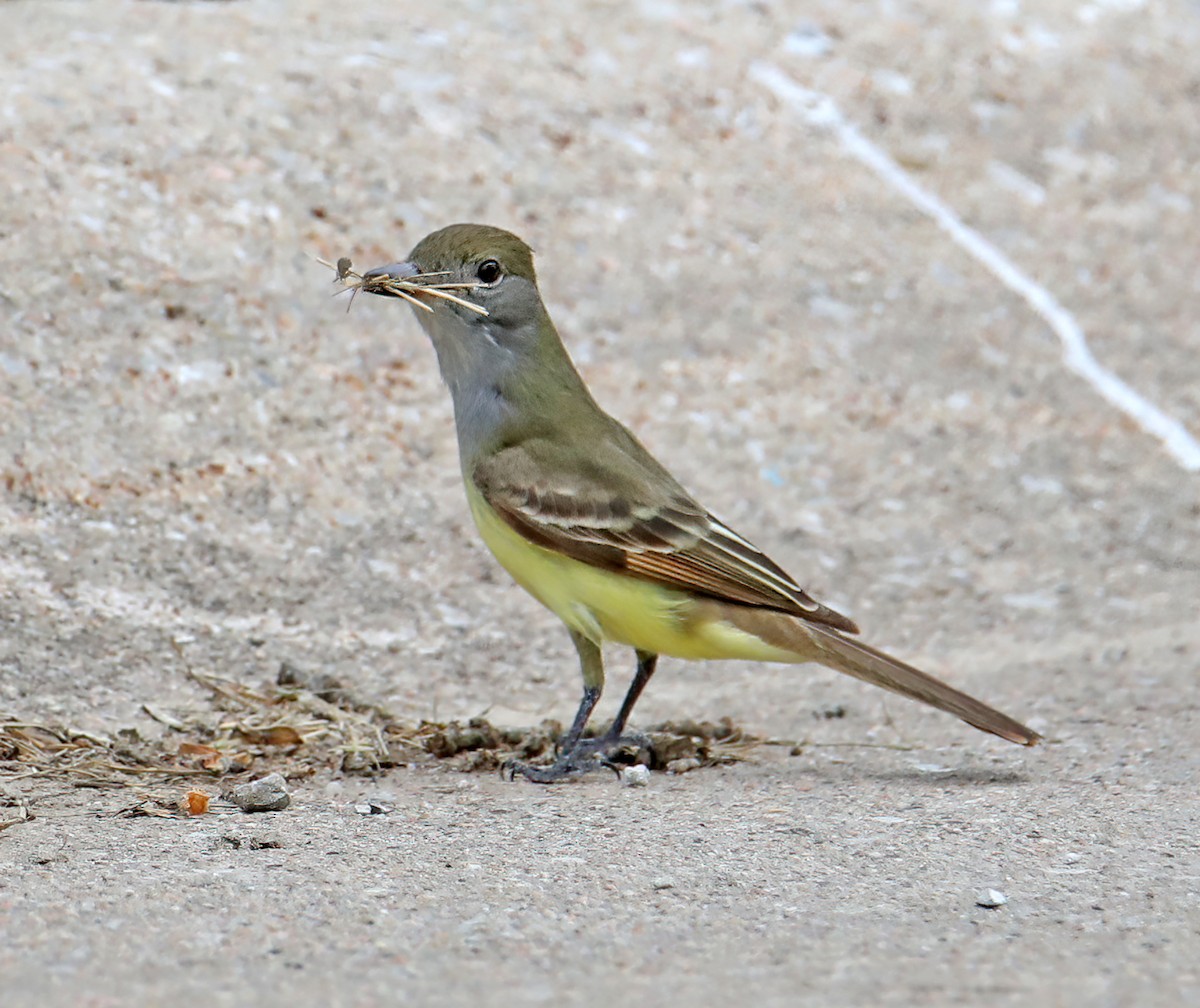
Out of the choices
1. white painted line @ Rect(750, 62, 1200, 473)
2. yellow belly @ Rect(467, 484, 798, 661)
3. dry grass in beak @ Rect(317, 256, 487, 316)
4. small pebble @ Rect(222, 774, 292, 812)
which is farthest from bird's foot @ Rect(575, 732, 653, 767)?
white painted line @ Rect(750, 62, 1200, 473)

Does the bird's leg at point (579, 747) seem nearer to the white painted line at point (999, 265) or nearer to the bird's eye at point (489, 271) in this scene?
the bird's eye at point (489, 271)

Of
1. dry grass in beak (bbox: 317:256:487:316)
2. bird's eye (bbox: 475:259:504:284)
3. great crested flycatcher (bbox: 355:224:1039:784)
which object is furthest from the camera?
bird's eye (bbox: 475:259:504:284)

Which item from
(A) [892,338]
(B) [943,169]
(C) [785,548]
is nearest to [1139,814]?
(C) [785,548]

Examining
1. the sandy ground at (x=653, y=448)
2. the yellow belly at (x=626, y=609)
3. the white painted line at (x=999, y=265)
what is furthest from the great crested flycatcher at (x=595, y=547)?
the white painted line at (x=999, y=265)

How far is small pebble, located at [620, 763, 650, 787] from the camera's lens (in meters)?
5.04

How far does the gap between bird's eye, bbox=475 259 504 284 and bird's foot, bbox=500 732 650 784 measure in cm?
152

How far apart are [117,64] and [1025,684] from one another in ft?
16.8

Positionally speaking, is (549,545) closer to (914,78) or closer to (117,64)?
(117,64)

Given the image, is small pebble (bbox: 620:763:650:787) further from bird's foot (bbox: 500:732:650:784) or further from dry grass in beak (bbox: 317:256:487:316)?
dry grass in beak (bbox: 317:256:487:316)

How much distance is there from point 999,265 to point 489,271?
4247 millimetres

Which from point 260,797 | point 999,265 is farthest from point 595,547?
point 999,265

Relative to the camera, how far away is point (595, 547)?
516 cm

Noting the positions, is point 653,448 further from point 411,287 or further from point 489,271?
point 411,287

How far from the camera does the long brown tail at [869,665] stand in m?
4.99
